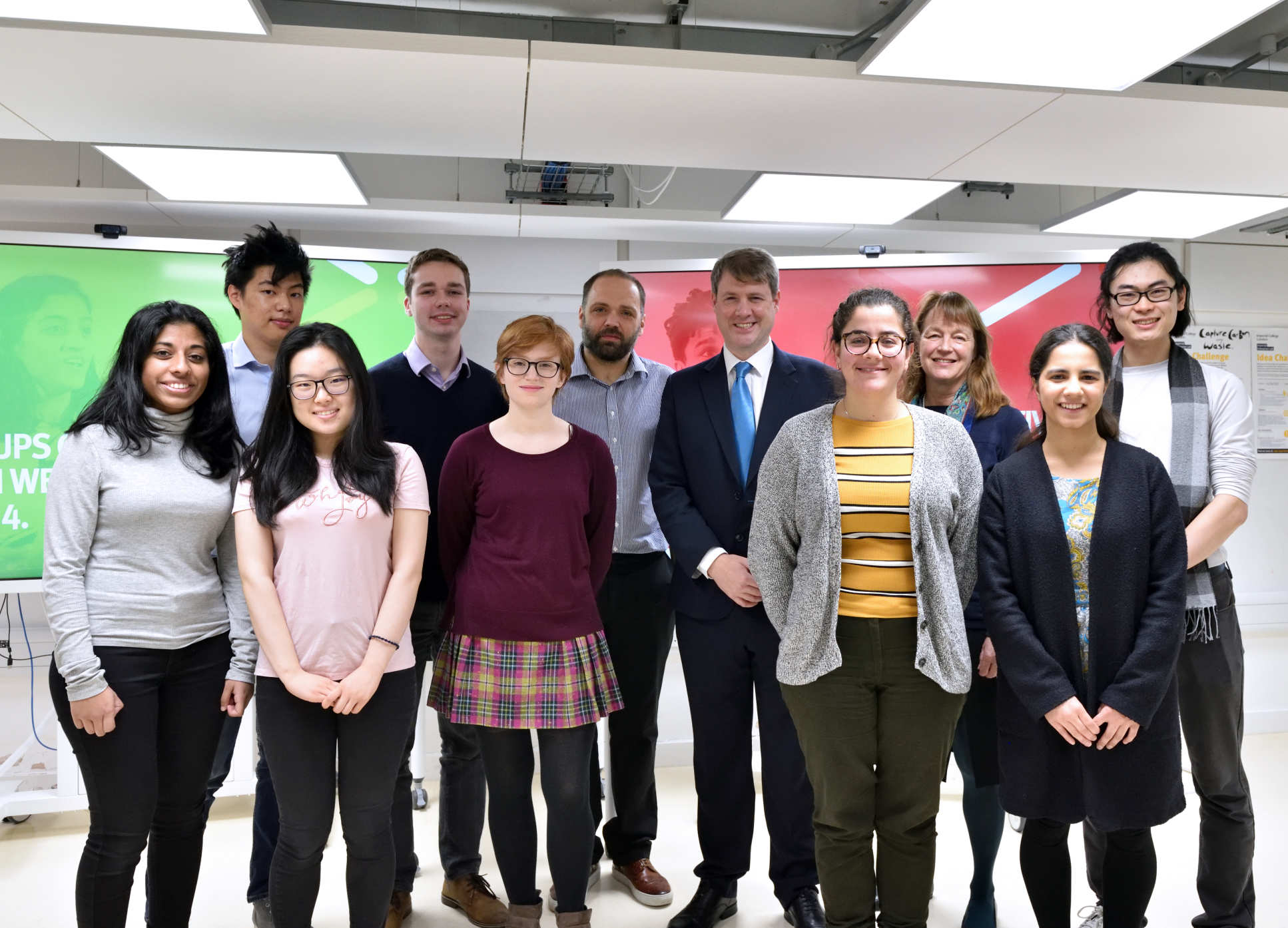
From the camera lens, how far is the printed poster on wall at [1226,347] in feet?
17.5

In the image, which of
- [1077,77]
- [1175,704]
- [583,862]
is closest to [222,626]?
[583,862]

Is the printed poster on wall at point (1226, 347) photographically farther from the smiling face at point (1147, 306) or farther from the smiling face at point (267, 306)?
the smiling face at point (267, 306)

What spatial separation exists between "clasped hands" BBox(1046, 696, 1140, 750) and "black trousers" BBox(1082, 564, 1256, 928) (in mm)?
392

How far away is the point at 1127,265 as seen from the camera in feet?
7.42

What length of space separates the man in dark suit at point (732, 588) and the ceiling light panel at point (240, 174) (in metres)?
1.71

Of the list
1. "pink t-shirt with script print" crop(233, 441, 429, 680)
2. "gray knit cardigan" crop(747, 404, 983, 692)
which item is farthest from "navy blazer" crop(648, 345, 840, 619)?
"pink t-shirt with script print" crop(233, 441, 429, 680)

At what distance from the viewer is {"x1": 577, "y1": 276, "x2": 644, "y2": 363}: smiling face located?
2758mm

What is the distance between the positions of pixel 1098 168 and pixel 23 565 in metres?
4.43

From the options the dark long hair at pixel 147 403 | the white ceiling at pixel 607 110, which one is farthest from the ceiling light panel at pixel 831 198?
the dark long hair at pixel 147 403

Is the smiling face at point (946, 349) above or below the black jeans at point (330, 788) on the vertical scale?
above

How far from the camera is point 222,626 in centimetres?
206

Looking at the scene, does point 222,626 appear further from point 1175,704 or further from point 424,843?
point 1175,704

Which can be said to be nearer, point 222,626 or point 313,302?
point 222,626

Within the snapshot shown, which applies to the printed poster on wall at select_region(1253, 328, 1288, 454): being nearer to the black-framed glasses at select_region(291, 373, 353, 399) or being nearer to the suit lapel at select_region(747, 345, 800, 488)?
the suit lapel at select_region(747, 345, 800, 488)
